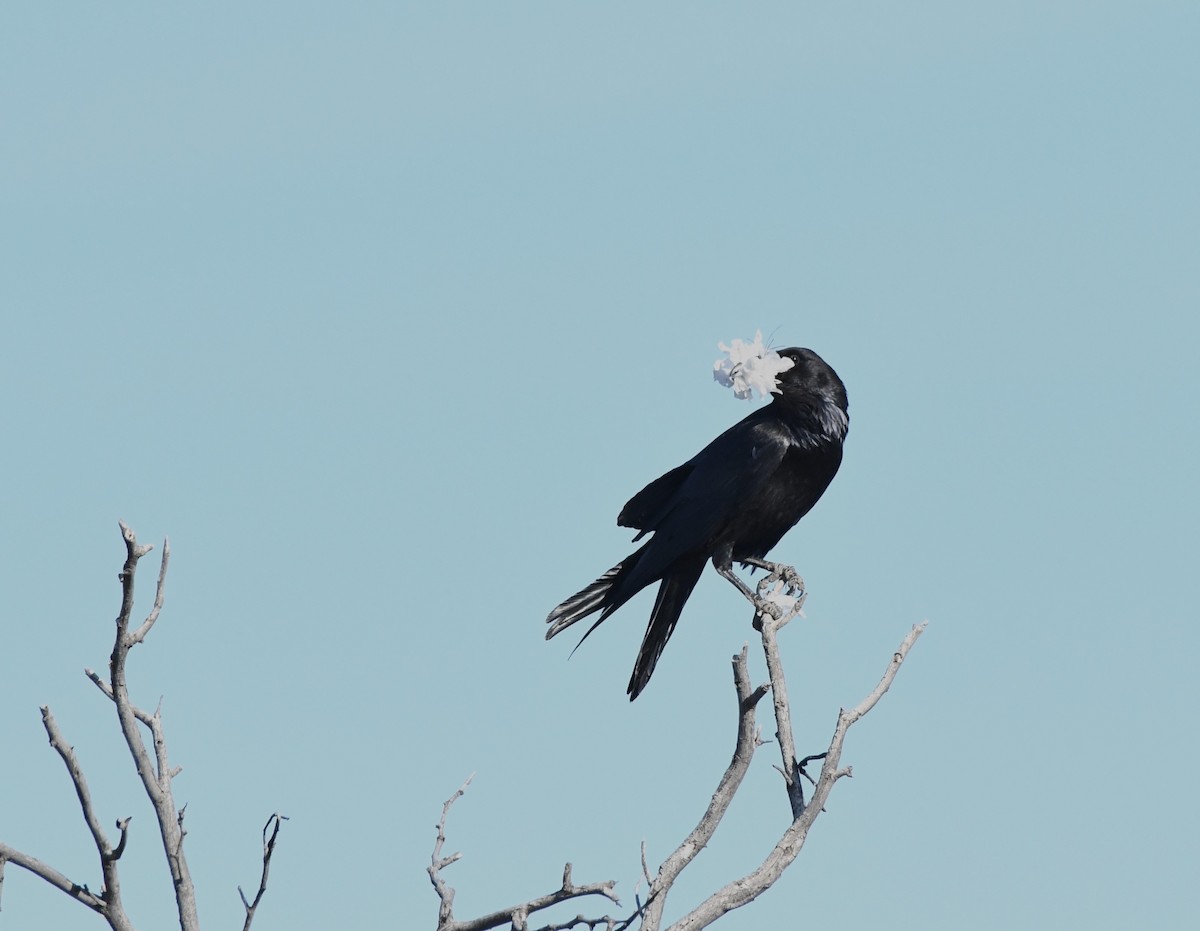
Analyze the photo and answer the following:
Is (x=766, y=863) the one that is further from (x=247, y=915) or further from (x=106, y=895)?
(x=106, y=895)

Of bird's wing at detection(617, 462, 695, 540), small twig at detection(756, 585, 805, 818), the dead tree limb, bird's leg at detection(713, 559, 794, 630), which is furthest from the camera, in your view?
bird's wing at detection(617, 462, 695, 540)

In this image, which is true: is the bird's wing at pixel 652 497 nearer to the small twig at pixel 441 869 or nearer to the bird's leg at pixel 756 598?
the bird's leg at pixel 756 598

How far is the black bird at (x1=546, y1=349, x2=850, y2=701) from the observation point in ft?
26.4

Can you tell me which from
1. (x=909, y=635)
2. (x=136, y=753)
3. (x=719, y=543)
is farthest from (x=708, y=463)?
(x=136, y=753)

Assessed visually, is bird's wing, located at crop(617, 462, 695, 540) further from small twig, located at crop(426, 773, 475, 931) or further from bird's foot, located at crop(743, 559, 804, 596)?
small twig, located at crop(426, 773, 475, 931)

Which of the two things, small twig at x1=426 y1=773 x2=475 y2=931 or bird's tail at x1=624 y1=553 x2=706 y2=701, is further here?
bird's tail at x1=624 y1=553 x2=706 y2=701

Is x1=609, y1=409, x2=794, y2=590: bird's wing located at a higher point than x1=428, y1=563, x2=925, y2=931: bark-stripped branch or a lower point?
higher

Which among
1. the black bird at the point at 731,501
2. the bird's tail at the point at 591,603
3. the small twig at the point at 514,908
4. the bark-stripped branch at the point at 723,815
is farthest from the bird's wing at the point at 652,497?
the small twig at the point at 514,908

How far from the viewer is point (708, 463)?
8539 millimetres

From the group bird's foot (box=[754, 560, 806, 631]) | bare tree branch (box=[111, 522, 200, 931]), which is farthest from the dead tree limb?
bird's foot (box=[754, 560, 806, 631])

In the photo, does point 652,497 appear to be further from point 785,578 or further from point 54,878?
point 54,878

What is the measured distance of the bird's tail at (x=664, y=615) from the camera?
7797 millimetres

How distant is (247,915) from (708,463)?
15.1ft

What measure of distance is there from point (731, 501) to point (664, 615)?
0.70m
